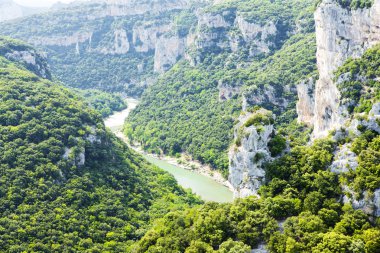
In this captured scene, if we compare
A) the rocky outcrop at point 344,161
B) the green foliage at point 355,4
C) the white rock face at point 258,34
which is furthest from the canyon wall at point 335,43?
the white rock face at point 258,34

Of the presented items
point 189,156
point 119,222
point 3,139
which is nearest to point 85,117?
point 3,139

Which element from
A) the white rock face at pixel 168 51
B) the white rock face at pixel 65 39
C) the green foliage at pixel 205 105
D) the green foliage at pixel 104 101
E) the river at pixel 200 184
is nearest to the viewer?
the river at pixel 200 184

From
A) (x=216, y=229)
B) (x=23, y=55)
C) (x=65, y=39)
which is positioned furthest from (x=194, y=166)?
(x=65, y=39)

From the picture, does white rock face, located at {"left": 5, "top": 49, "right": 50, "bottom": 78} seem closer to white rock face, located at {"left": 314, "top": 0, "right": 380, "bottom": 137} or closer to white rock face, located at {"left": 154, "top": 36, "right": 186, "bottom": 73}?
white rock face, located at {"left": 314, "top": 0, "right": 380, "bottom": 137}

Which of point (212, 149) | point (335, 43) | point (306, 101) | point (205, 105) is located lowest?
point (212, 149)

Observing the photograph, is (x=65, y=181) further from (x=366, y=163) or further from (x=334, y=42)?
(x=334, y=42)

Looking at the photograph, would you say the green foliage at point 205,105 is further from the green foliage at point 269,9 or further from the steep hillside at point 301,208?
the steep hillside at point 301,208
